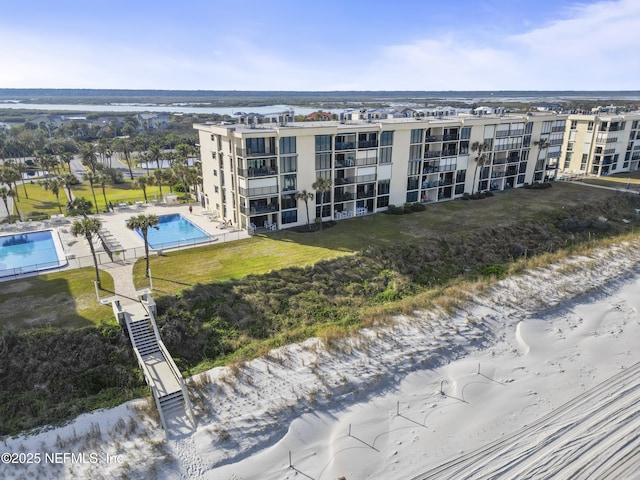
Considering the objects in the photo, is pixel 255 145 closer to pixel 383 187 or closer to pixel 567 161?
pixel 383 187

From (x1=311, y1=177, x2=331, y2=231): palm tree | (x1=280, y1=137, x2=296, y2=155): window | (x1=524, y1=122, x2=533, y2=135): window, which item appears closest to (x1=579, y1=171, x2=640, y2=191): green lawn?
(x1=524, y1=122, x2=533, y2=135): window

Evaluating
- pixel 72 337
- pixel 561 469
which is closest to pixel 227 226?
pixel 72 337

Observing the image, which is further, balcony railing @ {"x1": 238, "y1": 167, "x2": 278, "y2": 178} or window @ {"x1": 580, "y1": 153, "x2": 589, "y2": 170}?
window @ {"x1": 580, "y1": 153, "x2": 589, "y2": 170}

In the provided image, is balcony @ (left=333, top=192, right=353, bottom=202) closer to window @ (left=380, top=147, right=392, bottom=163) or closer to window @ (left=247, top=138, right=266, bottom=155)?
window @ (left=380, top=147, right=392, bottom=163)

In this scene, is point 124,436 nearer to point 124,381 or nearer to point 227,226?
point 124,381

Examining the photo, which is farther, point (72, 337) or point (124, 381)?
point (72, 337)
